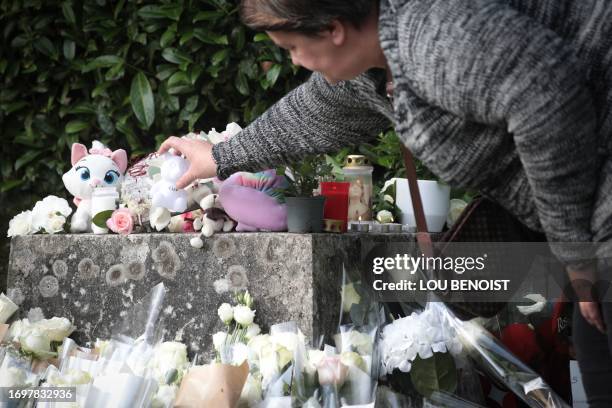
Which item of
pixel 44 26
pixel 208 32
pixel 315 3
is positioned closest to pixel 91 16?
pixel 44 26

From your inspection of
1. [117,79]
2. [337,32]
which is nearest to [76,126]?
[117,79]

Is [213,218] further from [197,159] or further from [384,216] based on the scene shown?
[384,216]

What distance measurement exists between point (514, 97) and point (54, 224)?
1723 mm

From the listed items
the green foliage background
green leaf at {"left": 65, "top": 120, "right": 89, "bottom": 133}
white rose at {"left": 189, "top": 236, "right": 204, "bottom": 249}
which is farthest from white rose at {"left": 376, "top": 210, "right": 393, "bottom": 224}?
green leaf at {"left": 65, "top": 120, "right": 89, "bottom": 133}

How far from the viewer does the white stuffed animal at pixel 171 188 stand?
2.17 m

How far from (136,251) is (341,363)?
987 mm

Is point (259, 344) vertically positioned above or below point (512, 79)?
below

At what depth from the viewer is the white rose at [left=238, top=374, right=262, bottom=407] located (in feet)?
4.49

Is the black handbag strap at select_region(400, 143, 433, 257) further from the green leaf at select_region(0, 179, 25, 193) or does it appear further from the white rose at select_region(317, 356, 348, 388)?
the green leaf at select_region(0, 179, 25, 193)

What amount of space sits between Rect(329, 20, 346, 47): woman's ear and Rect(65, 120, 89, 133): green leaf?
2.25 metres

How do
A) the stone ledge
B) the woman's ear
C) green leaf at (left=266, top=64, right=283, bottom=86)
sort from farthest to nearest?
green leaf at (left=266, top=64, right=283, bottom=86)
the stone ledge
the woman's ear

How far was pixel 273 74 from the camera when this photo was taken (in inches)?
115

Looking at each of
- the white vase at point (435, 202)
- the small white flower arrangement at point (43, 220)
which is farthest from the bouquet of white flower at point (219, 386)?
the small white flower arrangement at point (43, 220)

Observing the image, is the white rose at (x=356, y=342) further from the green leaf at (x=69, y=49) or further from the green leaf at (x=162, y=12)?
the green leaf at (x=69, y=49)
